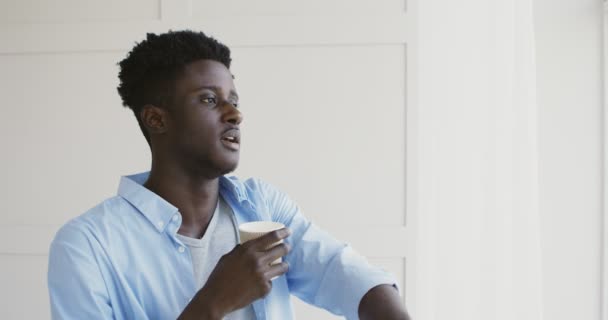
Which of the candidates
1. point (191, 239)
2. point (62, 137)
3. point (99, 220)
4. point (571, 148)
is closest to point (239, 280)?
point (191, 239)

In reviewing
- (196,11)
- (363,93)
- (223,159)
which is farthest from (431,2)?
(223,159)

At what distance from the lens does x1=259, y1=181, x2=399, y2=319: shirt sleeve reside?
3.03ft

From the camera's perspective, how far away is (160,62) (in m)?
1.03

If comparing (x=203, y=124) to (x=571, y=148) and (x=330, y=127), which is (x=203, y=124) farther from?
(x=571, y=148)

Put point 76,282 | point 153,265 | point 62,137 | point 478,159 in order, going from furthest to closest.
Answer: point 62,137 < point 478,159 < point 153,265 < point 76,282

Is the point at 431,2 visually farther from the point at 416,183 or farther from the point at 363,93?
the point at 416,183

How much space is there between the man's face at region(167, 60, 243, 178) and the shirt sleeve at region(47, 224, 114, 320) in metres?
0.25

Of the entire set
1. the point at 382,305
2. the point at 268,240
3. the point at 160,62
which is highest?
the point at 160,62

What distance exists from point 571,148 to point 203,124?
1.63 m

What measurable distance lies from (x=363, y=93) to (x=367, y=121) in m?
0.10

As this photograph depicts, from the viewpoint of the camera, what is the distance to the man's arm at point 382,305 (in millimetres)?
853

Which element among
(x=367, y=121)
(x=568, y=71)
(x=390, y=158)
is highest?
(x=568, y=71)

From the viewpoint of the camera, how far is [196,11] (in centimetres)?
192

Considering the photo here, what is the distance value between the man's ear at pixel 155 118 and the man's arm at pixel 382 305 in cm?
51
